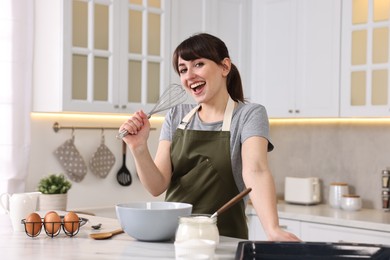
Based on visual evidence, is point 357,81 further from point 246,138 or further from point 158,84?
point 246,138

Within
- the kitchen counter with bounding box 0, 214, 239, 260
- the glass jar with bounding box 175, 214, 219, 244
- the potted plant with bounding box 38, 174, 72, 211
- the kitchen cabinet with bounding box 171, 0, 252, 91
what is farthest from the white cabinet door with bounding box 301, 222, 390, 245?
the glass jar with bounding box 175, 214, 219, 244

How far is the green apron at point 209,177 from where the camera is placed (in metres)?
2.44

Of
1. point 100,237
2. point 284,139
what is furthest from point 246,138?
point 284,139

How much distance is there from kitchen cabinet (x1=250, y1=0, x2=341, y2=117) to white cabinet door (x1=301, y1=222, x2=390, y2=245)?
748 millimetres

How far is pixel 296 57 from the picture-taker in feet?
14.4

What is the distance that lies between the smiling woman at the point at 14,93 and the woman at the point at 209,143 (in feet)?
5.03

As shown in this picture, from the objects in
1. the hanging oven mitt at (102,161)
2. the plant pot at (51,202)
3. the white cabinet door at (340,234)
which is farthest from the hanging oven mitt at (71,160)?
the white cabinet door at (340,234)

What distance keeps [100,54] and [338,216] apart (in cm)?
176

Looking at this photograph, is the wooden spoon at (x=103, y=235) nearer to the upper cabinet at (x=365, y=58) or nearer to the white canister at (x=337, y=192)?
the upper cabinet at (x=365, y=58)

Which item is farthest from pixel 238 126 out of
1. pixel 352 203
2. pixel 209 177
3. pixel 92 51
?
pixel 352 203

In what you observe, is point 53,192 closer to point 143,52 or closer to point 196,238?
point 143,52

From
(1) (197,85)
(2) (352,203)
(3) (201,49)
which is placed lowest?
(2) (352,203)

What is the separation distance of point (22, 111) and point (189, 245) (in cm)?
248

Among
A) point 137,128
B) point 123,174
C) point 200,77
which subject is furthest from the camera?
point 123,174
